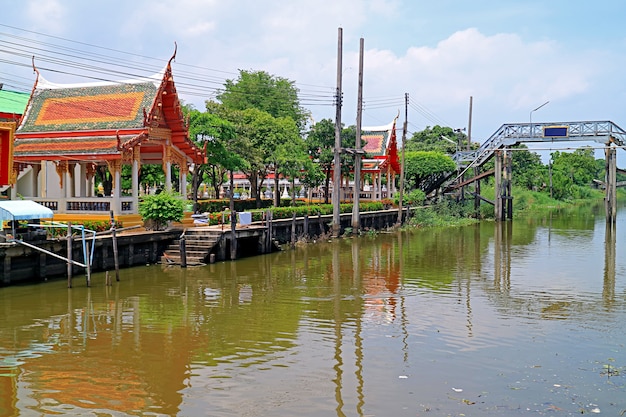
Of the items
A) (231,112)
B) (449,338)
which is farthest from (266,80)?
(449,338)

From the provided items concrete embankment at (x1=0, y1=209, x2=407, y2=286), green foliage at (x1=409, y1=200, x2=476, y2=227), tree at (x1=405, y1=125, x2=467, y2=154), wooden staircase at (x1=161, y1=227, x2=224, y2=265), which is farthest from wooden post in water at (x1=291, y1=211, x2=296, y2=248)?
tree at (x1=405, y1=125, x2=467, y2=154)

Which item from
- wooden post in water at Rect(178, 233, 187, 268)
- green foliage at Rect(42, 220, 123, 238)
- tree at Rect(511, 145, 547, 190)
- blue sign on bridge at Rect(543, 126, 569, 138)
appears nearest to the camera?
green foliage at Rect(42, 220, 123, 238)

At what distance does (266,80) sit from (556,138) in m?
29.2

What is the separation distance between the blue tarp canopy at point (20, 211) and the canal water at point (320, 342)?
6.26ft

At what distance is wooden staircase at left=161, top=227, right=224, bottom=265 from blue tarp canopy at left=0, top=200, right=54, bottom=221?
16.6 feet

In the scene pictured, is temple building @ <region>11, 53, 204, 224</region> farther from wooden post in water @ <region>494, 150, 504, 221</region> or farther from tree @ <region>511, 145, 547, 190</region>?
tree @ <region>511, 145, 547, 190</region>

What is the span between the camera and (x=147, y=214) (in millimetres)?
22000

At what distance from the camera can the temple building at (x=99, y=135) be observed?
2297 cm

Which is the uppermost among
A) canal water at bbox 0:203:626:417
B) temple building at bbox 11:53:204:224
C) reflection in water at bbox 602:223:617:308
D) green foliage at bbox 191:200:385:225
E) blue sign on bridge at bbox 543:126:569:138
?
blue sign on bridge at bbox 543:126:569:138

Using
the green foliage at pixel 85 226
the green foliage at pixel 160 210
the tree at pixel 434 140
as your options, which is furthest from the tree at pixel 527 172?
the green foliage at pixel 85 226

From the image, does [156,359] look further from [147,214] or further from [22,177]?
[22,177]

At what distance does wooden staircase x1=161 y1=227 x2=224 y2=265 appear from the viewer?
21.5 metres

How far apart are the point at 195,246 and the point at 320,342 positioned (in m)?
11.2

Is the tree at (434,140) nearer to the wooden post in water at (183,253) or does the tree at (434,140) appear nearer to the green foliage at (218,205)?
the green foliage at (218,205)
